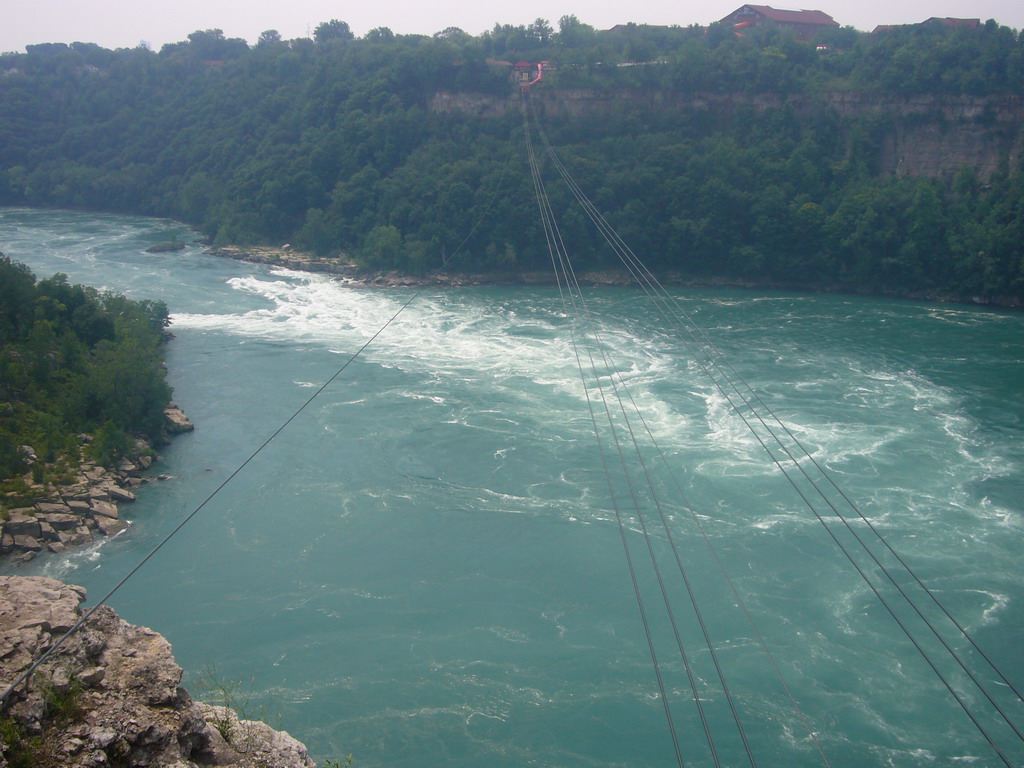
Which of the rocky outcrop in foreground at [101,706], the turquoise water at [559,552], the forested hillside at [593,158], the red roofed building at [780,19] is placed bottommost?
the turquoise water at [559,552]

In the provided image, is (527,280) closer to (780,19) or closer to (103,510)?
(103,510)

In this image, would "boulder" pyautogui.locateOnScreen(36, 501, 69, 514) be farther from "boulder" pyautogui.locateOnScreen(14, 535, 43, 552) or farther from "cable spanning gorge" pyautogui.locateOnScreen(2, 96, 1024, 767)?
"cable spanning gorge" pyautogui.locateOnScreen(2, 96, 1024, 767)

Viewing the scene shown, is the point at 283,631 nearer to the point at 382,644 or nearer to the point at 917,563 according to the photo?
the point at 382,644

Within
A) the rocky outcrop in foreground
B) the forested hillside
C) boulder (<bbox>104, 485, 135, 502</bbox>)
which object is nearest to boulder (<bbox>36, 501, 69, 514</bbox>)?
boulder (<bbox>104, 485, 135, 502</bbox>)

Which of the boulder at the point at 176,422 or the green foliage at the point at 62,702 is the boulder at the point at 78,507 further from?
the green foliage at the point at 62,702

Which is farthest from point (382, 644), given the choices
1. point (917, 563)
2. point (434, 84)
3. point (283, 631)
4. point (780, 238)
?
point (434, 84)

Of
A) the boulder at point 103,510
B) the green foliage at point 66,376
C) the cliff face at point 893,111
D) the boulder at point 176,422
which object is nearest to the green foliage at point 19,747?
the boulder at point 103,510
